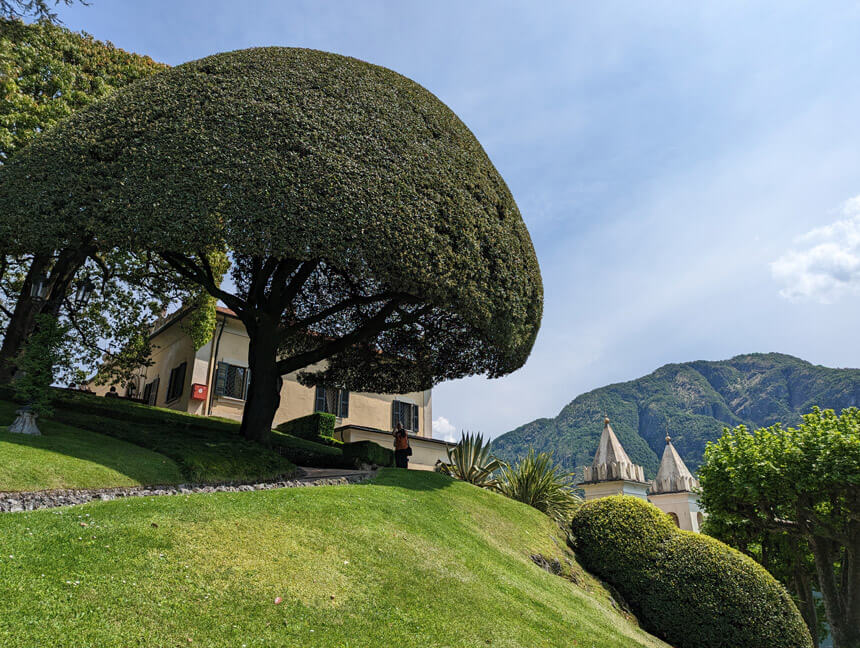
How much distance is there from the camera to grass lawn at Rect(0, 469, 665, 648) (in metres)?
5.25

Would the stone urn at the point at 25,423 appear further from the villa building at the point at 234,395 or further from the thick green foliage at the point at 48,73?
the villa building at the point at 234,395

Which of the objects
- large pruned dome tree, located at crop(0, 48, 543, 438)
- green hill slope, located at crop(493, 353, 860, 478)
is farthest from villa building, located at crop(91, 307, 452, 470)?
green hill slope, located at crop(493, 353, 860, 478)

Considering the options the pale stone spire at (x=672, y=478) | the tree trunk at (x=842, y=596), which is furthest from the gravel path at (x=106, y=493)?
the pale stone spire at (x=672, y=478)

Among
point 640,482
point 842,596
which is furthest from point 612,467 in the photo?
point 842,596

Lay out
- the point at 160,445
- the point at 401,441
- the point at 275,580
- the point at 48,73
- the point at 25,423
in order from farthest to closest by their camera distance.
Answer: the point at 48,73 < the point at 401,441 < the point at 160,445 < the point at 25,423 < the point at 275,580

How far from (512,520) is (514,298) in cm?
519

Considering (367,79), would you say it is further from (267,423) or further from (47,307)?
(47,307)

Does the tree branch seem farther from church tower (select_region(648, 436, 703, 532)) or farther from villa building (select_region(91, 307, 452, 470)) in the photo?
church tower (select_region(648, 436, 703, 532))

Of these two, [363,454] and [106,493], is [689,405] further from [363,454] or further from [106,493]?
[106,493]

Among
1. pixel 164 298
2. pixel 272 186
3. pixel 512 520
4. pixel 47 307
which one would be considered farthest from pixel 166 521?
pixel 164 298

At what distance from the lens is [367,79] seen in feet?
48.1

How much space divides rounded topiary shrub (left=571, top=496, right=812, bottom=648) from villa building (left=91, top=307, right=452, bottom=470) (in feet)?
42.6

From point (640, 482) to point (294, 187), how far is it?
24.5 metres

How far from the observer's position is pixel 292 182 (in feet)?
39.6
